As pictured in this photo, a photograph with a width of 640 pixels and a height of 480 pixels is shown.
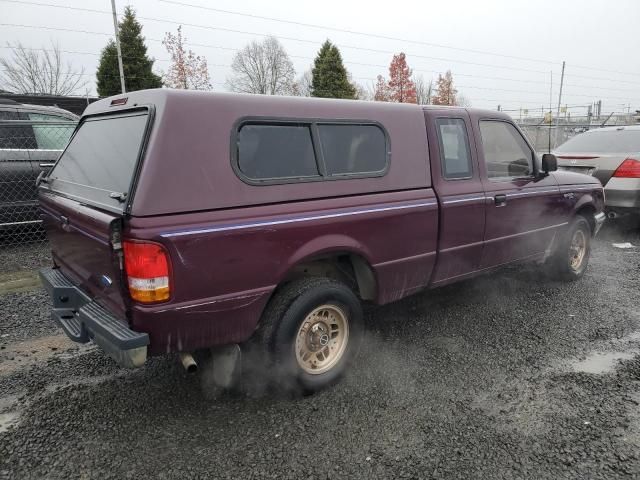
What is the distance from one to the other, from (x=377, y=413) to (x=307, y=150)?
5.49 ft

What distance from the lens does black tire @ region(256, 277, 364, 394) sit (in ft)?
9.04

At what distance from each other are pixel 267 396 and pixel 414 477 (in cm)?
108

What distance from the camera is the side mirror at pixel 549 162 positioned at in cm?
440

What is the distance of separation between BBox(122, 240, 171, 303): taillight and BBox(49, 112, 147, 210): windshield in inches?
11.3

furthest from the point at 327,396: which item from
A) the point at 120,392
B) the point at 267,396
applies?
the point at 120,392

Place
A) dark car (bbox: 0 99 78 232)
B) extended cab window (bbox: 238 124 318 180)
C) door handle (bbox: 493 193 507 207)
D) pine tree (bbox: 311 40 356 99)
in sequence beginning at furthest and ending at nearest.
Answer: pine tree (bbox: 311 40 356 99), dark car (bbox: 0 99 78 232), door handle (bbox: 493 193 507 207), extended cab window (bbox: 238 124 318 180)

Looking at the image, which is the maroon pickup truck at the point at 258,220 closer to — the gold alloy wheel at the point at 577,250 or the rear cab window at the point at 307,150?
the rear cab window at the point at 307,150

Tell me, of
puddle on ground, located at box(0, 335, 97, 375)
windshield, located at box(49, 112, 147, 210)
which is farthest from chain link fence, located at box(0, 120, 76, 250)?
windshield, located at box(49, 112, 147, 210)

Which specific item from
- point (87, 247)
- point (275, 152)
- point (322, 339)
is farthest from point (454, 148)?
point (87, 247)

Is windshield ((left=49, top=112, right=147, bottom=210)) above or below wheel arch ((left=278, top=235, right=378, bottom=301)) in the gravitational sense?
above

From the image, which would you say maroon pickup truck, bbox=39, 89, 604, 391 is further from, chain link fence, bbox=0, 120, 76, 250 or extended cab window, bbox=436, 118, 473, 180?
chain link fence, bbox=0, 120, 76, 250

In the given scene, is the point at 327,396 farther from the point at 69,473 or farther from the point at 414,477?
the point at 69,473

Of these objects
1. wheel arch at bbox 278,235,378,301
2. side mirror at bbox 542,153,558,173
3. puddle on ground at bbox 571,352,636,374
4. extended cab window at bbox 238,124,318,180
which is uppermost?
extended cab window at bbox 238,124,318,180

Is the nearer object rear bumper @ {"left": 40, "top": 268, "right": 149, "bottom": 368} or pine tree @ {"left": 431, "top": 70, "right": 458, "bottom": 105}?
rear bumper @ {"left": 40, "top": 268, "right": 149, "bottom": 368}
